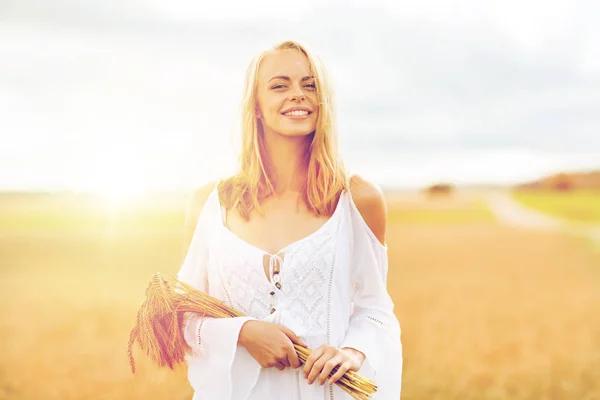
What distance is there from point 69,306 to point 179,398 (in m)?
4.77

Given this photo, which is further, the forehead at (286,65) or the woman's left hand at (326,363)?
the forehead at (286,65)

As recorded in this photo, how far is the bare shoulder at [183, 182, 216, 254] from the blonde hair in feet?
0.20

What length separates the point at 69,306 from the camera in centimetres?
973

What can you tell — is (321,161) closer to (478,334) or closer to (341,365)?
(341,365)

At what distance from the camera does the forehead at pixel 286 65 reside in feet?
6.46

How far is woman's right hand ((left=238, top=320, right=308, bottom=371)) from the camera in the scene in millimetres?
1812

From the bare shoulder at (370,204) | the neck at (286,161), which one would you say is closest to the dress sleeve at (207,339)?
the neck at (286,161)

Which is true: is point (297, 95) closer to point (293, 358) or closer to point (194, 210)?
point (194, 210)

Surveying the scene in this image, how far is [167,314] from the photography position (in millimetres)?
1904

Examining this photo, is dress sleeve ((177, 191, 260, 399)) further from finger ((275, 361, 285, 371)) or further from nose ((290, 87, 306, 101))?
nose ((290, 87, 306, 101))

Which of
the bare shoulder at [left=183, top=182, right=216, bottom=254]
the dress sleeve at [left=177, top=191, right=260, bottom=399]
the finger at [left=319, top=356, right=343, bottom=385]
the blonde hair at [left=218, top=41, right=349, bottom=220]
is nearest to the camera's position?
the finger at [left=319, top=356, right=343, bottom=385]

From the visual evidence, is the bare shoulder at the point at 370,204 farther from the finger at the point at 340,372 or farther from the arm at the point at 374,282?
the finger at the point at 340,372

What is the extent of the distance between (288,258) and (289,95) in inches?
19.4

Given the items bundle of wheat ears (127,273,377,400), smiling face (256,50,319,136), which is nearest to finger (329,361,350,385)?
bundle of wheat ears (127,273,377,400)
